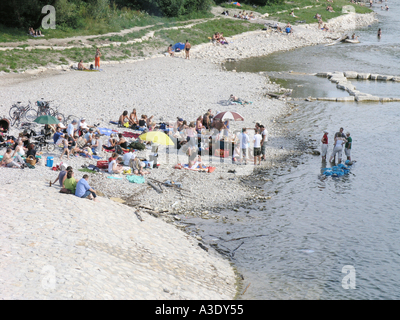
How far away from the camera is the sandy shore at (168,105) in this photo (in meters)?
16.2

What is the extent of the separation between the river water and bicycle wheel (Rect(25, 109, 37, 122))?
11.3m

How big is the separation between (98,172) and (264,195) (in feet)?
21.4

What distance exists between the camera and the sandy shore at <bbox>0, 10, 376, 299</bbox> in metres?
16.2

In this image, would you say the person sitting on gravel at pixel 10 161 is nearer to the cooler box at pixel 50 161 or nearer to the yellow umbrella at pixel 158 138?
the cooler box at pixel 50 161

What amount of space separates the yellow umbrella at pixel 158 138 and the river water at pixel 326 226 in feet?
15.6

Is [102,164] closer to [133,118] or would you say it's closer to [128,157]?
[128,157]

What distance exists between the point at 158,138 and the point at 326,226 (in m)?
8.32

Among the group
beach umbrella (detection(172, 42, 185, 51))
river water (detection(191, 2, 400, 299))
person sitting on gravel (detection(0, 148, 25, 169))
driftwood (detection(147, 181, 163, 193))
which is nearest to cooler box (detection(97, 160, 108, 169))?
driftwood (detection(147, 181, 163, 193))

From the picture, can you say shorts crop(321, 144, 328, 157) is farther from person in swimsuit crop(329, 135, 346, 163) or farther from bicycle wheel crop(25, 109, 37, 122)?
bicycle wheel crop(25, 109, 37, 122)

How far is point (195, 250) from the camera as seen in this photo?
13047mm

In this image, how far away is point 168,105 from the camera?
87.2ft

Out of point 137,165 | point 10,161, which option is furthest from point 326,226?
point 10,161

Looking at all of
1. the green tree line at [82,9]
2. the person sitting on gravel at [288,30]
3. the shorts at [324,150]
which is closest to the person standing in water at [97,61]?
the green tree line at [82,9]
